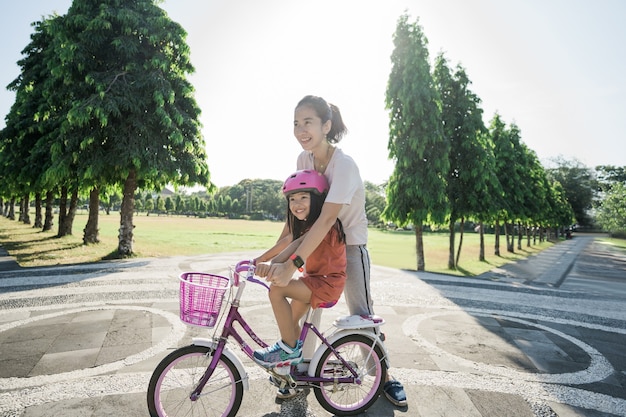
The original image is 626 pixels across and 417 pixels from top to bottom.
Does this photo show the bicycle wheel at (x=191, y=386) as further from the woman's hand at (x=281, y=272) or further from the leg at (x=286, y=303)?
the woman's hand at (x=281, y=272)

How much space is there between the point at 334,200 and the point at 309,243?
378 millimetres

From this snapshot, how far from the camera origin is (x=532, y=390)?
3.56m

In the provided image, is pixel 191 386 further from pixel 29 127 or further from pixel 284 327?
pixel 29 127

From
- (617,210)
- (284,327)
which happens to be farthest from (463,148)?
(617,210)

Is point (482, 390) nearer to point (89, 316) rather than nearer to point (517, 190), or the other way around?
point (89, 316)

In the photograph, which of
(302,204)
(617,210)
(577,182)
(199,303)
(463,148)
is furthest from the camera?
(577,182)

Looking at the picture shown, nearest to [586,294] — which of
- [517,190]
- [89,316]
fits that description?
[89,316]

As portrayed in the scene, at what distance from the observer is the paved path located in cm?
321

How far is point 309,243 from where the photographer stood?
2.62 m

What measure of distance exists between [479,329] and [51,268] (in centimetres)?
1098

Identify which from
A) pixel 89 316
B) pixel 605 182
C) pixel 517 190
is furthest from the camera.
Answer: pixel 605 182

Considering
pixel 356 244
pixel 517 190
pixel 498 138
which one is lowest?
pixel 356 244

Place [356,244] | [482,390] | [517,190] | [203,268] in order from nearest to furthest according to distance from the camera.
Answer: [356,244] < [482,390] < [203,268] < [517,190]

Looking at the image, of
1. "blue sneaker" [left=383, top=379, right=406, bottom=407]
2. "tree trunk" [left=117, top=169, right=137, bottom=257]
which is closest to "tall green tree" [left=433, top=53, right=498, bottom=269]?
"tree trunk" [left=117, top=169, right=137, bottom=257]
